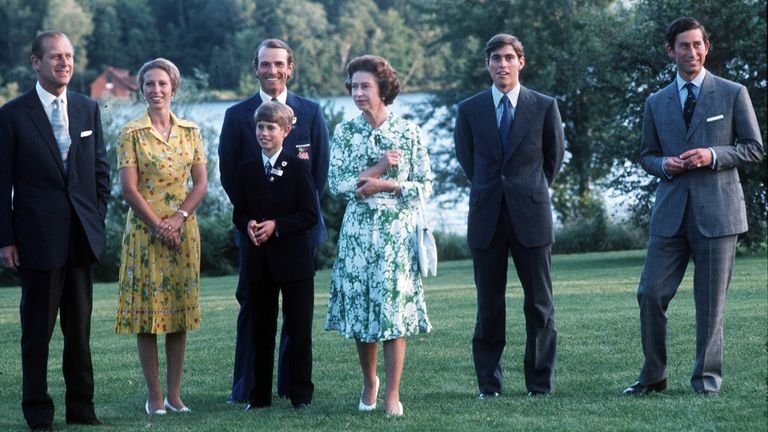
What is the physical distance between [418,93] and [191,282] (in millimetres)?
50583

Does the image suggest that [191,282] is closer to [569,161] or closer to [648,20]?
[648,20]

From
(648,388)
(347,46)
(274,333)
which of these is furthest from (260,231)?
(347,46)

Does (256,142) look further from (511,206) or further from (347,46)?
(347,46)

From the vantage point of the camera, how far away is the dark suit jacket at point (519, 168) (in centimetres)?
846

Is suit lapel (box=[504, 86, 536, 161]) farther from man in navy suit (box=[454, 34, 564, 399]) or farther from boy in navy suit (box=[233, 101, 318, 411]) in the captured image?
boy in navy suit (box=[233, 101, 318, 411])

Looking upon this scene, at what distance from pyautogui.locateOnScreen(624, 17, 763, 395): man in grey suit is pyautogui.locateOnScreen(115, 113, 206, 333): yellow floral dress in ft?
10.5

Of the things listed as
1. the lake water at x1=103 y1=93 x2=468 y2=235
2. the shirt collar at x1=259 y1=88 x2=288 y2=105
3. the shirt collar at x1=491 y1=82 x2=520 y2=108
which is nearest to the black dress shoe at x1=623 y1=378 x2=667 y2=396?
the shirt collar at x1=491 y1=82 x2=520 y2=108

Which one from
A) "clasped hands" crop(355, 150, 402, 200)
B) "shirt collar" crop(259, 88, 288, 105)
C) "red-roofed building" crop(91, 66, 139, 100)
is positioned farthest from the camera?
"red-roofed building" crop(91, 66, 139, 100)

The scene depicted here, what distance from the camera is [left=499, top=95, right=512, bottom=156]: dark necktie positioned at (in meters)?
8.53

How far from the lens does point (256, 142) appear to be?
8938mm

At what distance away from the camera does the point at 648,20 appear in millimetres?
25203

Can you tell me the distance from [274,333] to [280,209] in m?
0.88

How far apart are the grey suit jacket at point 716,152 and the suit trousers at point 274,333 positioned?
249 cm

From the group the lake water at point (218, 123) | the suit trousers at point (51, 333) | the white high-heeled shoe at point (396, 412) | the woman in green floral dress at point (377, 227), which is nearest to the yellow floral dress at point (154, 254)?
the suit trousers at point (51, 333)
